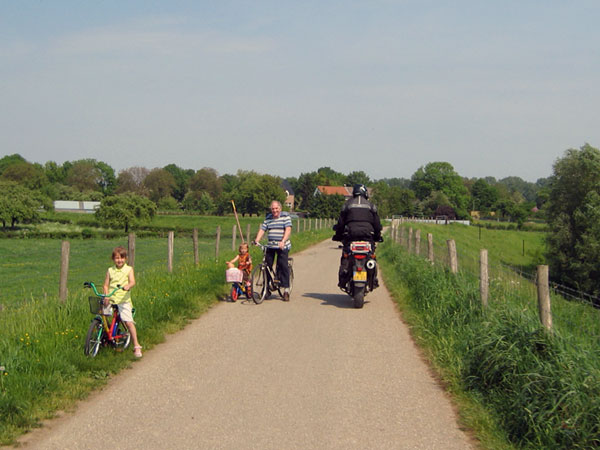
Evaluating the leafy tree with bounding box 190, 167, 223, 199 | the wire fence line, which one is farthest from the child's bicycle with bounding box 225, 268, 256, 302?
the leafy tree with bounding box 190, 167, 223, 199

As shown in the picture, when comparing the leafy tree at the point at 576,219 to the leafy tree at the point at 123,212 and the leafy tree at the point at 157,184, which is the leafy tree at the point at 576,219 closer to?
the leafy tree at the point at 123,212

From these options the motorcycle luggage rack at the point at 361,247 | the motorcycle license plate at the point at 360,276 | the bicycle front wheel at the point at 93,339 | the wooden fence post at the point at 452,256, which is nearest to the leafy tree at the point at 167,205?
the motorcycle luggage rack at the point at 361,247

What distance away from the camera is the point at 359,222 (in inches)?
437

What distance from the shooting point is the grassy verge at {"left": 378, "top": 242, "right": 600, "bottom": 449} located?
4.39 meters

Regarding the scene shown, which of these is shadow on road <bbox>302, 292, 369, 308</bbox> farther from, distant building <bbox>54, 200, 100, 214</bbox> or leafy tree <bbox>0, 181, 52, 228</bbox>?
distant building <bbox>54, 200, 100, 214</bbox>

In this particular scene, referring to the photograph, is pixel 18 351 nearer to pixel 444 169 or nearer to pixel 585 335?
pixel 585 335

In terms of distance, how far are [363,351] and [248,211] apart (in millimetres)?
94187

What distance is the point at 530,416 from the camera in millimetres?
4543

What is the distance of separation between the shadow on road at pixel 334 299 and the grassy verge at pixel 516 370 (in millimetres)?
2677

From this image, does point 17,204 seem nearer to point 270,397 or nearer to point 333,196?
point 333,196

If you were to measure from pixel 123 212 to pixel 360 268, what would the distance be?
196 feet

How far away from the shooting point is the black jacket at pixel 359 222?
36.2 ft

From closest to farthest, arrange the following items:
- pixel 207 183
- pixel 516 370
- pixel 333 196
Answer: pixel 516 370
pixel 333 196
pixel 207 183

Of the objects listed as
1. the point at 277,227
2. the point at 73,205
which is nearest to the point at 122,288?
the point at 277,227
